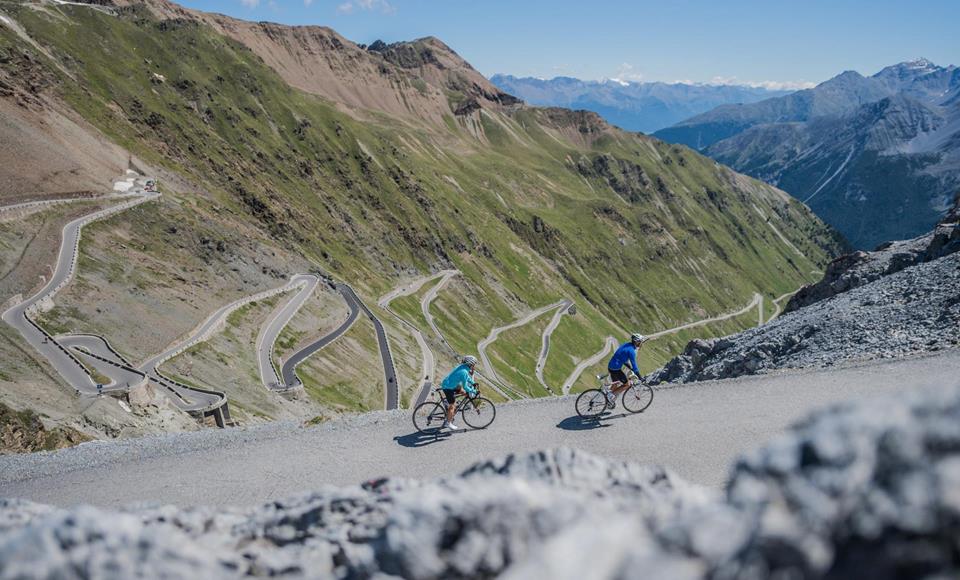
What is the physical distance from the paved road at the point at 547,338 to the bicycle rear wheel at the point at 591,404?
96488 mm

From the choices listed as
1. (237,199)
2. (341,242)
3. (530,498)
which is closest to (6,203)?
(237,199)

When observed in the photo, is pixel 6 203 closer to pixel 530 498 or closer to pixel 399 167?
pixel 530 498

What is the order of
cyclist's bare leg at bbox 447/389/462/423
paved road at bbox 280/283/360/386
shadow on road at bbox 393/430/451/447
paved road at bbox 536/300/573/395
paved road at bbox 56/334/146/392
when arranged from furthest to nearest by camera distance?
paved road at bbox 536/300/573/395
paved road at bbox 280/283/360/386
paved road at bbox 56/334/146/392
cyclist's bare leg at bbox 447/389/462/423
shadow on road at bbox 393/430/451/447

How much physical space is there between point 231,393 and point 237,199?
6994cm

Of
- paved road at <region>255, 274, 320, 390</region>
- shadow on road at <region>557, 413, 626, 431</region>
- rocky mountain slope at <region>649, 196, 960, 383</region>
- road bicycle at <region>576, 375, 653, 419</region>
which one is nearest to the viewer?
shadow on road at <region>557, 413, 626, 431</region>

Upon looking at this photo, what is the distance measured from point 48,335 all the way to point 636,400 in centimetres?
5516

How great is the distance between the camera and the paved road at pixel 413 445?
16.3 meters

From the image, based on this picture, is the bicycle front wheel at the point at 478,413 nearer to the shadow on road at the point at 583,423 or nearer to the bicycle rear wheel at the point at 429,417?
the bicycle rear wheel at the point at 429,417

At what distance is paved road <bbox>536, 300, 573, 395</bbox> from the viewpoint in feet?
401

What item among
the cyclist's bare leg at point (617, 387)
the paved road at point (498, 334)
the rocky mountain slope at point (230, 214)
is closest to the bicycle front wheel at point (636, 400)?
the cyclist's bare leg at point (617, 387)

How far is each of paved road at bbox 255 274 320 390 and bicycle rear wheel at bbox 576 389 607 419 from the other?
48.1 metres

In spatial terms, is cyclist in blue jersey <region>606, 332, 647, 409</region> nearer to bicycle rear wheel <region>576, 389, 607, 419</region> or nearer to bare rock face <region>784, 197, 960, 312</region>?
bicycle rear wheel <region>576, 389, 607, 419</region>

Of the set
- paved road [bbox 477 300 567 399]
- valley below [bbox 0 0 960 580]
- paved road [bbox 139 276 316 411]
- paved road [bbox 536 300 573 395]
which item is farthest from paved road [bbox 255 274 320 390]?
paved road [bbox 536 300 573 395]

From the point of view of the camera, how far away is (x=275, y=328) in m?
76.2
